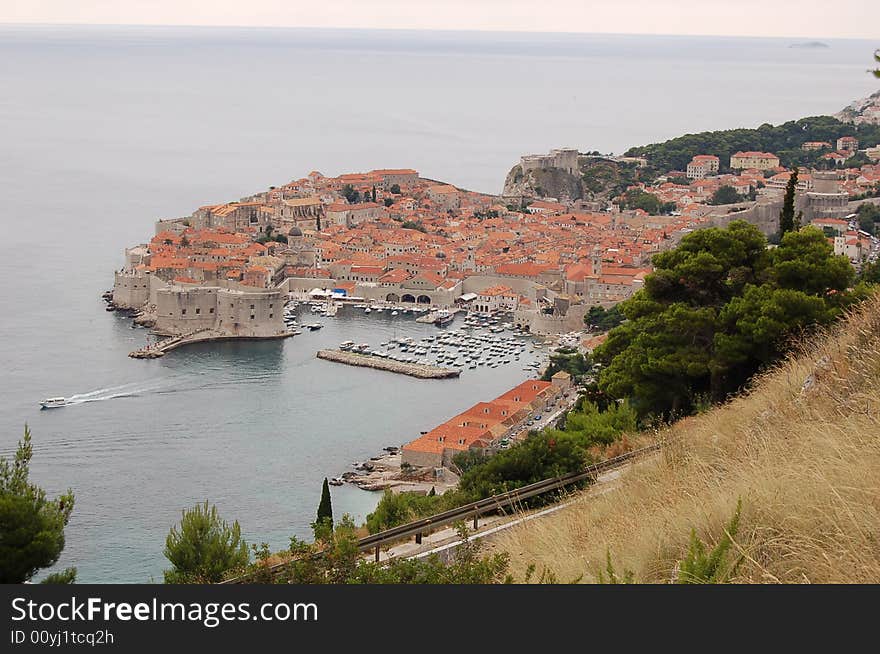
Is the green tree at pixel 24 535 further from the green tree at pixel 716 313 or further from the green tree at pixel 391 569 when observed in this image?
the green tree at pixel 716 313

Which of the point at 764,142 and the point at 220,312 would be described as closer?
the point at 220,312

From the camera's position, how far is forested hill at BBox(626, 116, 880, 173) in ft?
103

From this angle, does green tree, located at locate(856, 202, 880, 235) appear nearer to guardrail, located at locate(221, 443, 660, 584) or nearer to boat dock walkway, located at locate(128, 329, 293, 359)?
boat dock walkway, located at locate(128, 329, 293, 359)

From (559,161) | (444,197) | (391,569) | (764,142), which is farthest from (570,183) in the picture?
(391,569)

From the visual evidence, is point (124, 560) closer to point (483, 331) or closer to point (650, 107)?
point (483, 331)

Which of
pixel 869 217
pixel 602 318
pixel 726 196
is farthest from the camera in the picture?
pixel 726 196

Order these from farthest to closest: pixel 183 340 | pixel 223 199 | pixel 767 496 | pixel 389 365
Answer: pixel 223 199 < pixel 183 340 < pixel 389 365 < pixel 767 496

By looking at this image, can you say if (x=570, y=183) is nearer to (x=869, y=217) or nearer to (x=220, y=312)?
(x=869, y=217)

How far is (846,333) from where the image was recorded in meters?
3.60

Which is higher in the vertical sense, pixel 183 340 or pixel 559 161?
pixel 559 161

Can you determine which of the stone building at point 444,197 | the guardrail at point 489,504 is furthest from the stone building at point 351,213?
the guardrail at point 489,504

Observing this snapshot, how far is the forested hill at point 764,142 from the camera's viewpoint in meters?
31.3

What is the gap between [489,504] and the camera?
374 cm

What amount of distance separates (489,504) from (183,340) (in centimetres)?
1550
